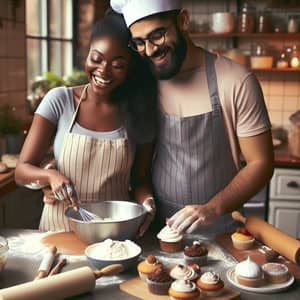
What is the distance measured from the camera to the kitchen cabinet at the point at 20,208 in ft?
8.90

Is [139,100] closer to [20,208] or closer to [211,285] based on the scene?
[211,285]

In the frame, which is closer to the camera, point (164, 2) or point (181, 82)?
point (164, 2)

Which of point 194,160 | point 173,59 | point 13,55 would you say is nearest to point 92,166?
point 194,160

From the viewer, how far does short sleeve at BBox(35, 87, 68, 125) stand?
1717mm

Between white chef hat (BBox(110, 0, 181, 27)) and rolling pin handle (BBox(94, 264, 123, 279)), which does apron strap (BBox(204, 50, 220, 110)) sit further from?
rolling pin handle (BBox(94, 264, 123, 279))

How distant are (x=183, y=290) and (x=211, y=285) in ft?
0.25

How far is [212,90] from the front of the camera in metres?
1.67

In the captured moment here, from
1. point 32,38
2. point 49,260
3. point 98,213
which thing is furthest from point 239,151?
point 32,38

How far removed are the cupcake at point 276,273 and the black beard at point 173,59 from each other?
0.67 metres

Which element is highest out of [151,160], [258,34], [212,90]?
[258,34]

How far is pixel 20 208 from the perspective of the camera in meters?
2.88

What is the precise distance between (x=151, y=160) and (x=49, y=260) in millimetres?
597

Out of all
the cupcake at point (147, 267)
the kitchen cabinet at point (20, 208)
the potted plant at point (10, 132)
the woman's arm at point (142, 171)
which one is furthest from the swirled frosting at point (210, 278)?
the potted plant at point (10, 132)

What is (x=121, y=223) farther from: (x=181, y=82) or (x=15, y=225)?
(x=15, y=225)
